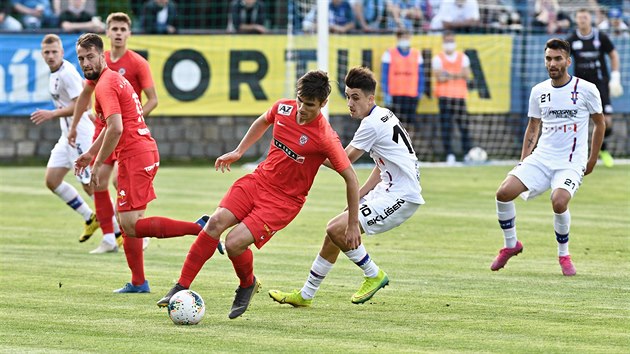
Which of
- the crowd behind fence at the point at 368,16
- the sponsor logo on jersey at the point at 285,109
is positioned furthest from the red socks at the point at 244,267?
the crowd behind fence at the point at 368,16

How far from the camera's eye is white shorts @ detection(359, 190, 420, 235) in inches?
377

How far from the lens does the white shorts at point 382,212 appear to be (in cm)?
957

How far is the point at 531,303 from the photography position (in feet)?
30.6

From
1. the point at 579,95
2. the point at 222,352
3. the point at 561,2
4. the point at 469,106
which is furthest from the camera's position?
the point at 561,2

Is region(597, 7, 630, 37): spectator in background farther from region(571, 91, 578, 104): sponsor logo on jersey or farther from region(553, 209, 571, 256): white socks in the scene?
region(553, 209, 571, 256): white socks

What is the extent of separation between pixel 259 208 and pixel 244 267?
1.53ft

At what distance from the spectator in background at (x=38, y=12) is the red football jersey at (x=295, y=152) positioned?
16.0 m

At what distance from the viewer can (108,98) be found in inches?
376

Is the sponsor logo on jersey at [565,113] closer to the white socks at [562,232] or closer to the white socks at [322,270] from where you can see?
the white socks at [562,232]

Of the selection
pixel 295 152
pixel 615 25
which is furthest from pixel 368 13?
pixel 295 152

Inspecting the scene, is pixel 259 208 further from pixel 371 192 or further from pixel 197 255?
pixel 371 192

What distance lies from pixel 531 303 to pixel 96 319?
3354 millimetres

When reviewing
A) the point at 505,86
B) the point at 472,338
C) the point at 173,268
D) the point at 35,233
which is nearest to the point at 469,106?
the point at 505,86

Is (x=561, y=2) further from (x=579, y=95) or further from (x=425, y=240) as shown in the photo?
(x=579, y=95)
